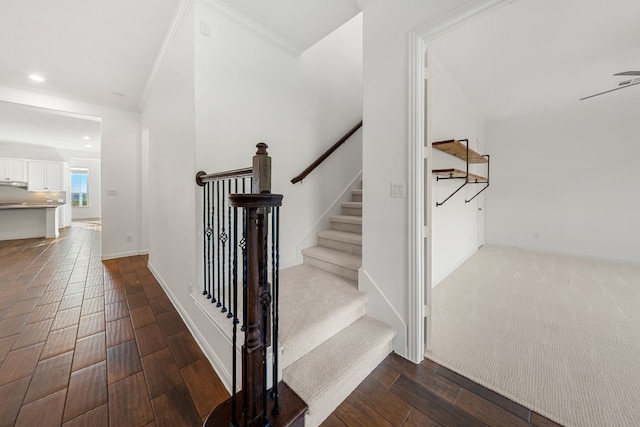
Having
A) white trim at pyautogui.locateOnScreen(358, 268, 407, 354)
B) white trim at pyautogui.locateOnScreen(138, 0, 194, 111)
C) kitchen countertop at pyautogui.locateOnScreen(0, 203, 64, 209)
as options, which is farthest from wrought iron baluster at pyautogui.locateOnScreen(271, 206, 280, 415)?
kitchen countertop at pyautogui.locateOnScreen(0, 203, 64, 209)

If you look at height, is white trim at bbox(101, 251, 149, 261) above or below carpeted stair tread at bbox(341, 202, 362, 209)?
below

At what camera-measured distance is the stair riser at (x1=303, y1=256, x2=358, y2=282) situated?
6.77ft

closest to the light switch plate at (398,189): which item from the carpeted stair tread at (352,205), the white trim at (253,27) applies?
the carpeted stair tread at (352,205)

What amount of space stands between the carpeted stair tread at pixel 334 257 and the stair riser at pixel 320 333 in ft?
1.31

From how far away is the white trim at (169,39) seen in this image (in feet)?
6.11

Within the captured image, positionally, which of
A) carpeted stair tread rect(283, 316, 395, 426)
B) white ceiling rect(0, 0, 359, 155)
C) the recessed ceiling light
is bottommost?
carpeted stair tread rect(283, 316, 395, 426)

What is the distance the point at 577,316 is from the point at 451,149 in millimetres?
2013

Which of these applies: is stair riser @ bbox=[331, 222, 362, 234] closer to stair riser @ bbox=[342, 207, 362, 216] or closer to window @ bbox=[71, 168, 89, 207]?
stair riser @ bbox=[342, 207, 362, 216]

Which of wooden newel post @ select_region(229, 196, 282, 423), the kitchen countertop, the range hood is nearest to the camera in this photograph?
wooden newel post @ select_region(229, 196, 282, 423)

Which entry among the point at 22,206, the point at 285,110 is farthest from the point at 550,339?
the point at 22,206

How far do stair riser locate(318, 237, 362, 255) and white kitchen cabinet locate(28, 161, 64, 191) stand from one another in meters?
8.39

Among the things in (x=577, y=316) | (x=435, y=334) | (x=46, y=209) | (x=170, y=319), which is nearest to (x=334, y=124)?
(x=435, y=334)

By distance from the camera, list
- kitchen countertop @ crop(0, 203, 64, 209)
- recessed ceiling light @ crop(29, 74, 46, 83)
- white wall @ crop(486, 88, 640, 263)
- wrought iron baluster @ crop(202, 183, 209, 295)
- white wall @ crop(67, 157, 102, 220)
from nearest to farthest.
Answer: wrought iron baluster @ crop(202, 183, 209, 295)
recessed ceiling light @ crop(29, 74, 46, 83)
white wall @ crop(486, 88, 640, 263)
kitchen countertop @ crop(0, 203, 64, 209)
white wall @ crop(67, 157, 102, 220)

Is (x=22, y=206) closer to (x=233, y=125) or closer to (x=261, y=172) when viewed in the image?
(x=233, y=125)
